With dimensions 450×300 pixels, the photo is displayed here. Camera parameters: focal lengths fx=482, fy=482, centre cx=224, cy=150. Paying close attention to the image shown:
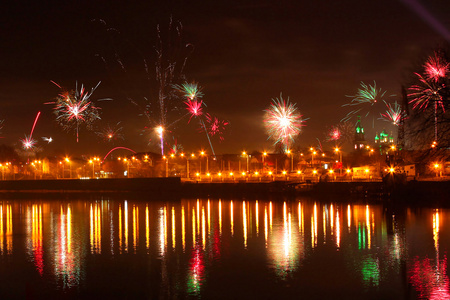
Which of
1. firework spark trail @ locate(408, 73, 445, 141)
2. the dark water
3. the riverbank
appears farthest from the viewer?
the riverbank

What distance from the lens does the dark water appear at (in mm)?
14133

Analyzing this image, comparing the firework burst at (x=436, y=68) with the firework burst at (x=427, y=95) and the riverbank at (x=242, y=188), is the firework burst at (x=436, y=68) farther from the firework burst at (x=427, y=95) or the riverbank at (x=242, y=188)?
the riverbank at (x=242, y=188)

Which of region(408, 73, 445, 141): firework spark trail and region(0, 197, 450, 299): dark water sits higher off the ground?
region(408, 73, 445, 141): firework spark trail

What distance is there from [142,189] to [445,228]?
5307 cm

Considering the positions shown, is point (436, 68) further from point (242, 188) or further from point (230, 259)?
point (242, 188)

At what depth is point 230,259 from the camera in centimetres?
1870

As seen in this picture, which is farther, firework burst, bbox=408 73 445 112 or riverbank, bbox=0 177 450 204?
riverbank, bbox=0 177 450 204

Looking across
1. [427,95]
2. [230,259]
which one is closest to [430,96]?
[427,95]

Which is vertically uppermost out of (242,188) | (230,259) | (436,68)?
(436,68)

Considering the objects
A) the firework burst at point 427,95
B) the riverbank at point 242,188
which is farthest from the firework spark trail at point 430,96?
the riverbank at point 242,188

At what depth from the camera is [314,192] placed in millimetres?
59406

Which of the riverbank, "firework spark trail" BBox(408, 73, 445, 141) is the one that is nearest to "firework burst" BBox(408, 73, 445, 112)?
"firework spark trail" BBox(408, 73, 445, 141)

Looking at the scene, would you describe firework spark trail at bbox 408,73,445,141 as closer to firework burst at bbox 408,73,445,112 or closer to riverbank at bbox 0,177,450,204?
firework burst at bbox 408,73,445,112

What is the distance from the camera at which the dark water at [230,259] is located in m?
14.1
